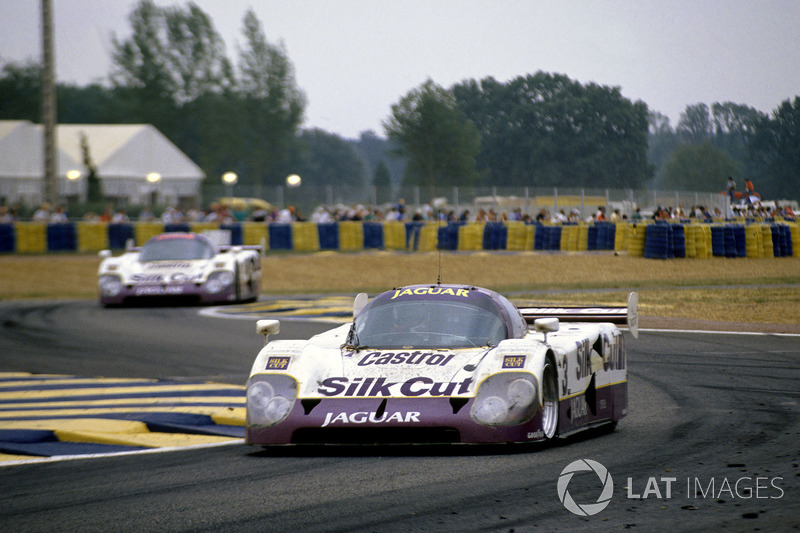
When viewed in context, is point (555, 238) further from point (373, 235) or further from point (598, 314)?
point (598, 314)

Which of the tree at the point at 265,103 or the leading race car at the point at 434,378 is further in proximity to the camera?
the tree at the point at 265,103

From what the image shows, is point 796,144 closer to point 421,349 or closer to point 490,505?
point 421,349

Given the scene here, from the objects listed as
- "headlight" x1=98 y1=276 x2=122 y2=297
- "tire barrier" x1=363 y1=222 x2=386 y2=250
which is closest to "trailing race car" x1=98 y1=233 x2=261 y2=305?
"headlight" x1=98 y1=276 x2=122 y2=297

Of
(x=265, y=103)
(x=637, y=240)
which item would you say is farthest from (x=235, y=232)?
(x=265, y=103)

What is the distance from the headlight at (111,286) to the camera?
2122cm

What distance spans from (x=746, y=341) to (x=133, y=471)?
32.0ft

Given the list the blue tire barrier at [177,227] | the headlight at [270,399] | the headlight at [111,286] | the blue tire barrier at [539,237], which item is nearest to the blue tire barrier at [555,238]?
the blue tire barrier at [539,237]

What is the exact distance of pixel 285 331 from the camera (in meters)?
16.2

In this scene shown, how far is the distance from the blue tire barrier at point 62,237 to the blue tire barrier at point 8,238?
106 cm

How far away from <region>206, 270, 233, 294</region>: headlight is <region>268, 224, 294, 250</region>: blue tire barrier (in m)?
17.4

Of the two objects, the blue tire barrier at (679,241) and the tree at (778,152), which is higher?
the tree at (778,152)

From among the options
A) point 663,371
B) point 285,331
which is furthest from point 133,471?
point 285,331

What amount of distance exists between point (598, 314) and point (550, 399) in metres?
2.28

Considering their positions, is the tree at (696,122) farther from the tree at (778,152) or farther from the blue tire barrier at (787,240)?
the blue tire barrier at (787,240)
